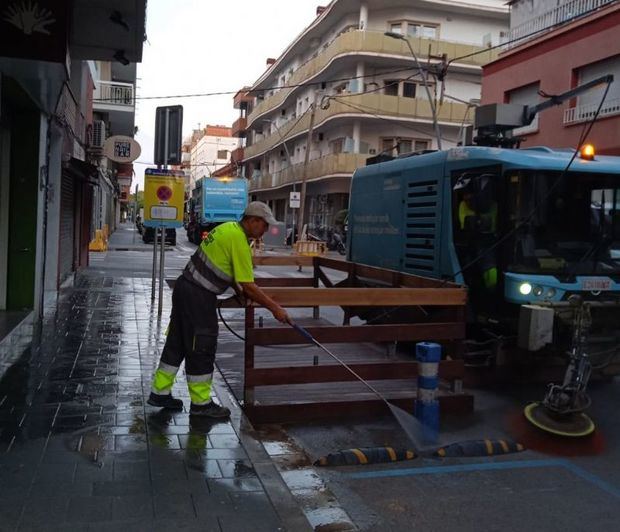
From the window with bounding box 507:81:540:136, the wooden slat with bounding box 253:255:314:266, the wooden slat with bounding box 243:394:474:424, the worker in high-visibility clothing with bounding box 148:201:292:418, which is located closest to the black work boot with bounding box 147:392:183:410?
the worker in high-visibility clothing with bounding box 148:201:292:418

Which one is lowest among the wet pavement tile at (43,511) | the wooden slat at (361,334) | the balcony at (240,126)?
the wet pavement tile at (43,511)

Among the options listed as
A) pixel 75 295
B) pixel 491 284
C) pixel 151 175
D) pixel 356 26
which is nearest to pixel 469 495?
pixel 491 284

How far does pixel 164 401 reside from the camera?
558 centimetres

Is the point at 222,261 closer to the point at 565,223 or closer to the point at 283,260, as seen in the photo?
the point at 565,223

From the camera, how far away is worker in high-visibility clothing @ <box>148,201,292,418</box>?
537 cm

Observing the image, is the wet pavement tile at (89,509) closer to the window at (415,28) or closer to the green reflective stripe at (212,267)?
the green reflective stripe at (212,267)

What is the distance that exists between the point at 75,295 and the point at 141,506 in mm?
9362

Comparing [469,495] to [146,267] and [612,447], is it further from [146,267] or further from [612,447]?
[146,267]

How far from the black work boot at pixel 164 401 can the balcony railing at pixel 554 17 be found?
1597 cm

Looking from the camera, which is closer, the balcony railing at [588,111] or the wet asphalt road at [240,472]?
the wet asphalt road at [240,472]

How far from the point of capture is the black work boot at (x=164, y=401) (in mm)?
5562

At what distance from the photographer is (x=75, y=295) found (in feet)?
40.9

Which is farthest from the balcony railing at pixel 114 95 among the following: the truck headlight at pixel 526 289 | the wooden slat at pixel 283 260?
the truck headlight at pixel 526 289

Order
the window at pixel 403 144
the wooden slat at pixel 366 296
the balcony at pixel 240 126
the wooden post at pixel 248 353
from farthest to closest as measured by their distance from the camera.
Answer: the balcony at pixel 240 126, the window at pixel 403 144, the wooden slat at pixel 366 296, the wooden post at pixel 248 353
